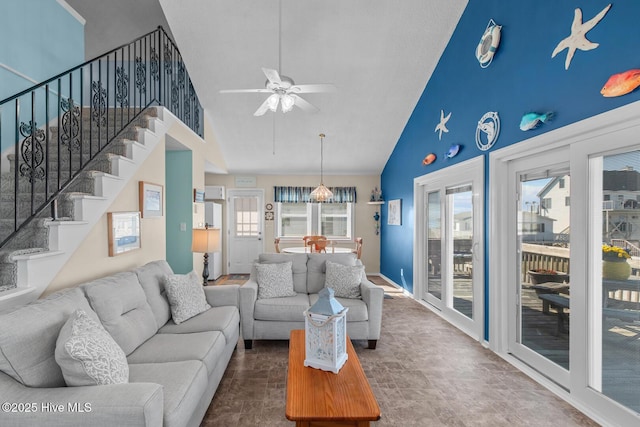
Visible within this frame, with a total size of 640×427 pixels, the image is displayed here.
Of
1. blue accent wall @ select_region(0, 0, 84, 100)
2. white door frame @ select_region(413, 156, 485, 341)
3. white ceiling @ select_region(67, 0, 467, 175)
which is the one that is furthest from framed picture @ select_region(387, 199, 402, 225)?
blue accent wall @ select_region(0, 0, 84, 100)

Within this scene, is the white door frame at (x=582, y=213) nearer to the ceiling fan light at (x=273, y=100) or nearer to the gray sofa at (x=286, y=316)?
the gray sofa at (x=286, y=316)

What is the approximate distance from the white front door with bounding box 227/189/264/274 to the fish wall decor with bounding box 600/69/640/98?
619 centimetres

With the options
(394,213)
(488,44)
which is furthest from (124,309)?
(394,213)

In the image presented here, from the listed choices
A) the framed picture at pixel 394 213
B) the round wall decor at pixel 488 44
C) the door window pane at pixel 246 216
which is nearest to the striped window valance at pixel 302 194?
the door window pane at pixel 246 216

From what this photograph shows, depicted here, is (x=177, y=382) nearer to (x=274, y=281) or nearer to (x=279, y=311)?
(x=279, y=311)

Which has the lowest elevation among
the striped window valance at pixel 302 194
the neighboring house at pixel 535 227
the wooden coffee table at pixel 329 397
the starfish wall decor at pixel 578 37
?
the wooden coffee table at pixel 329 397

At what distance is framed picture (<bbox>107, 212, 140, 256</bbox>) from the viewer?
109 inches

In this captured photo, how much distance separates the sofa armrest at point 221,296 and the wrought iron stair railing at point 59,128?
4.94ft

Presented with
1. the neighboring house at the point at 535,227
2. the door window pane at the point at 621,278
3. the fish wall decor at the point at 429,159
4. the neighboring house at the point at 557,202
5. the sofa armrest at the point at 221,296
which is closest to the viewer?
the door window pane at the point at 621,278

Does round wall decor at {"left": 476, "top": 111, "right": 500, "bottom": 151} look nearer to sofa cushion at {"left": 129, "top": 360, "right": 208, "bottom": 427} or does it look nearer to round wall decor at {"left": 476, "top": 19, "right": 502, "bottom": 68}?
round wall decor at {"left": 476, "top": 19, "right": 502, "bottom": 68}

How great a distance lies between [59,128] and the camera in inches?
94.1

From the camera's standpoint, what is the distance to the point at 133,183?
316cm

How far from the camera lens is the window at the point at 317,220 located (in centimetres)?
751

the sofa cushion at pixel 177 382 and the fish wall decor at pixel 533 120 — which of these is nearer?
the sofa cushion at pixel 177 382
